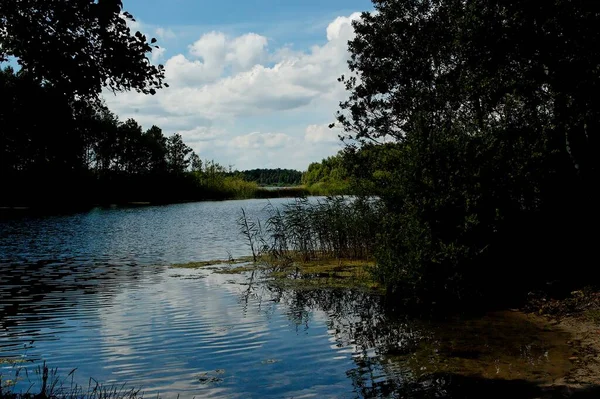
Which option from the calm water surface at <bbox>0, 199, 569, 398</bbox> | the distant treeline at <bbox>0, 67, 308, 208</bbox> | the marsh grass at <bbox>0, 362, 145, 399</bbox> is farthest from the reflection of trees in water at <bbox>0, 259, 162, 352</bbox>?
the distant treeline at <bbox>0, 67, 308, 208</bbox>

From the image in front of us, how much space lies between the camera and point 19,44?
10086 mm

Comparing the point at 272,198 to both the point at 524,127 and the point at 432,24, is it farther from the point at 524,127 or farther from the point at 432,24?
the point at 524,127

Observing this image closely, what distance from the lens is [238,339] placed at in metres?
11.0

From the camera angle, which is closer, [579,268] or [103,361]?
[103,361]

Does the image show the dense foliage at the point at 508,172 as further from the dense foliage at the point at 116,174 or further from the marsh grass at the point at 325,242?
the dense foliage at the point at 116,174

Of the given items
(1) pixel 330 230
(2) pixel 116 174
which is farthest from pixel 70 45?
(2) pixel 116 174

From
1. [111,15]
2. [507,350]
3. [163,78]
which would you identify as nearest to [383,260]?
[507,350]

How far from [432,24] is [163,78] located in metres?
15.4

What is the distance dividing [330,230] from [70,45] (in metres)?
13.5

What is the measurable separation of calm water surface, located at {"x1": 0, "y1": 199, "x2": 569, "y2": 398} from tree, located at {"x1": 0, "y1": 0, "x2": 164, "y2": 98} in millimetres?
5147

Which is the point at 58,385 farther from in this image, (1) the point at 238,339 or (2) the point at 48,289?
(2) the point at 48,289

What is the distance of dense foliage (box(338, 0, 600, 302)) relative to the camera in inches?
521

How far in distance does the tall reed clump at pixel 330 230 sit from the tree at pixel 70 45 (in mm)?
11569

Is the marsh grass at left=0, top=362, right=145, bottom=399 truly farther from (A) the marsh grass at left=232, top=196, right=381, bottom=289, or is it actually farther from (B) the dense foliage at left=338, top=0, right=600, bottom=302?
(A) the marsh grass at left=232, top=196, right=381, bottom=289
